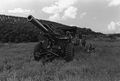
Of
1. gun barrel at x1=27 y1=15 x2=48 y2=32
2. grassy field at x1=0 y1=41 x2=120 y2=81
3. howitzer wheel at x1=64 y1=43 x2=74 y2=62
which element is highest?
gun barrel at x1=27 y1=15 x2=48 y2=32

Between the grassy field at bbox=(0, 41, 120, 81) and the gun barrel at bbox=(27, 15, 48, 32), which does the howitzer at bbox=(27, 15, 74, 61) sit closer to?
the gun barrel at bbox=(27, 15, 48, 32)

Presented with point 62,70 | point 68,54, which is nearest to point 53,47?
point 68,54

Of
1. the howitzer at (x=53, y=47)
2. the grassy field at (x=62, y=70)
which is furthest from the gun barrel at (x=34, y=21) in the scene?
the grassy field at (x=62, y=70)

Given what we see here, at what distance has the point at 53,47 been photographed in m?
10.7

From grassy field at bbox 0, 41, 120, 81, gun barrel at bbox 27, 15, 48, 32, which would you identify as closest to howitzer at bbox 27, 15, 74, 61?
gun barrel at bbox 27, 15, 48, 32

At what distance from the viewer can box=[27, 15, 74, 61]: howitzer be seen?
10.1 meters

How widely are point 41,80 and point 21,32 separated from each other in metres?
43.8

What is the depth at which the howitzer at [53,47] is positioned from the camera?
400 inches

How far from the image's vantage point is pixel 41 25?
9945mm

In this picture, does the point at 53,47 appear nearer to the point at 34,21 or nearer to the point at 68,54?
the point at 68,54

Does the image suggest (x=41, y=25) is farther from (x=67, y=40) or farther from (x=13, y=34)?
(x=13, y=34)

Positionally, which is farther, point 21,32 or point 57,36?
point 21,32

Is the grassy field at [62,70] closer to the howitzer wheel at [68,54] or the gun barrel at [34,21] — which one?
the howitzer wheel at [68,54]

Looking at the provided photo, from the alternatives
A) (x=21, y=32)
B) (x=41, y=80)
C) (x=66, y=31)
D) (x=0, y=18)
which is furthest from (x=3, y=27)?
(x=41, y=80)
